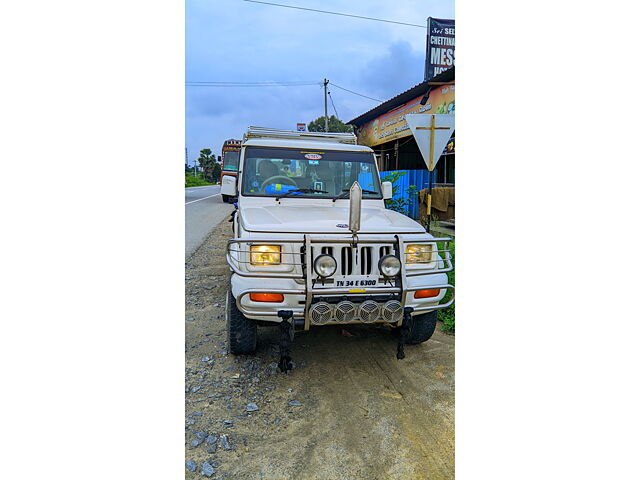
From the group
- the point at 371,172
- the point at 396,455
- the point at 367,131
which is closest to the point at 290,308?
the point at 396,455

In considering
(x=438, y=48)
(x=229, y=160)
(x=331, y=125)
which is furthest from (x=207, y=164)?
(x=438, y=48)

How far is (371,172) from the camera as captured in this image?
4.60 meters

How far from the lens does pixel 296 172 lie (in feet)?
14.6

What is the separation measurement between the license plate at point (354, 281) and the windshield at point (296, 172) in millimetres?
1525

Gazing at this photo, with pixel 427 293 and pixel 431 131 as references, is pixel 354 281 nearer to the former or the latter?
pixel 427 293

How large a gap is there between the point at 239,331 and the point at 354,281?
1054 millimetres

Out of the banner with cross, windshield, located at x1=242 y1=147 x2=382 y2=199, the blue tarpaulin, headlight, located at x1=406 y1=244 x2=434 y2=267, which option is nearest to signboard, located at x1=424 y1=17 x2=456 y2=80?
the blue tarpaulin

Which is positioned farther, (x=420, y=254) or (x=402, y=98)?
(x=402, y=98)

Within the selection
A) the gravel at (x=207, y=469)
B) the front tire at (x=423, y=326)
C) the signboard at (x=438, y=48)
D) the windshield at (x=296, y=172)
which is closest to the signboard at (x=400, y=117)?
the signboard at (x=438, y=48)

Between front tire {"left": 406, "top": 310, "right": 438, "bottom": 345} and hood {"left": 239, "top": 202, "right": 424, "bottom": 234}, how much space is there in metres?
0.82

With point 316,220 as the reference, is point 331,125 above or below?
above

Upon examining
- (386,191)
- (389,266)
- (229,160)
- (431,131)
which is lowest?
(389,266)

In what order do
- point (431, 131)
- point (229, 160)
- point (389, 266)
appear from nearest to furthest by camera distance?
1. point (389, 266)
2. point (431, 131)
3. point (229, 160)

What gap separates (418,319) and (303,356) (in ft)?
3.43
